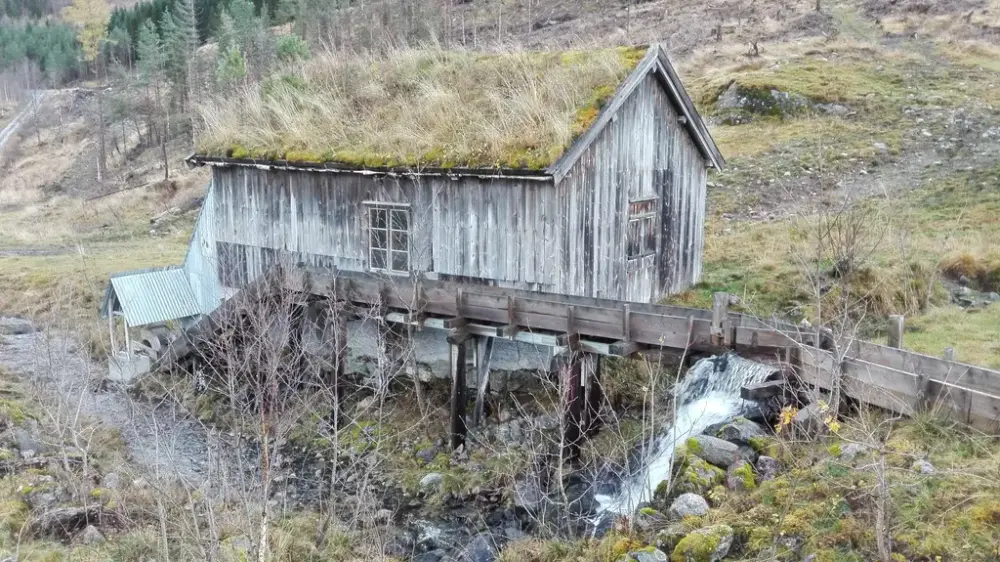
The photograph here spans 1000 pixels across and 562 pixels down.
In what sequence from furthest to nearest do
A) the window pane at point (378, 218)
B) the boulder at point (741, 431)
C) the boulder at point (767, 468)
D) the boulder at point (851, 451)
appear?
the window pane at point (378, 218) < the boulder at point (741, 431) < the boulder at point (767, 468) < the boulder at point (851, 451)

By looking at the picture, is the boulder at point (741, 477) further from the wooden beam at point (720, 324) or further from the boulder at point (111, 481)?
the boulder at point (111, 481)

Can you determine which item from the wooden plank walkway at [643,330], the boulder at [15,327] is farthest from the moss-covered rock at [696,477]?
the boulder at [15,327]

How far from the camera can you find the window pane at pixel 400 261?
50.1 feet

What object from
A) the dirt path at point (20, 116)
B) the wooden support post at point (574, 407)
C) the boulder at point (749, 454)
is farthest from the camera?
the dirt path at point (20, 116)

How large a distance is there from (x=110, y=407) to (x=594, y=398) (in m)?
9.99

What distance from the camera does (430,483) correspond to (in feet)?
44.3

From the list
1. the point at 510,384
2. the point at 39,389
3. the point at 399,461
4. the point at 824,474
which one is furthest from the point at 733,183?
the point at 39,389

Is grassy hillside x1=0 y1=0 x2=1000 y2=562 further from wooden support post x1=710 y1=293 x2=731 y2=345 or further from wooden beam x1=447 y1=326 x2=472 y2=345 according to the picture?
wooden beam x1=447 y1=326 x2=472 y2=345

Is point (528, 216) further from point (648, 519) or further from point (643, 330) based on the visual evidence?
point (648, 519)

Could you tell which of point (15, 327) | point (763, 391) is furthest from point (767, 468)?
point (15, 327)

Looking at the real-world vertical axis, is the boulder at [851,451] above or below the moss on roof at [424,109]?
below

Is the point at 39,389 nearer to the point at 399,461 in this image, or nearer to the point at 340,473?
the point at 340,473

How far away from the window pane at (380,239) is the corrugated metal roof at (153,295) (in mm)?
5741

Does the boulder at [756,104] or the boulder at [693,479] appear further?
the boulder at [756,104]
